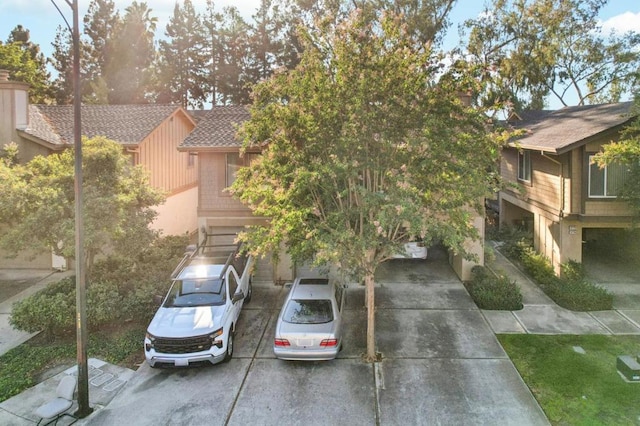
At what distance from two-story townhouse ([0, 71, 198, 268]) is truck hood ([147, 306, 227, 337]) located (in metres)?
8.17

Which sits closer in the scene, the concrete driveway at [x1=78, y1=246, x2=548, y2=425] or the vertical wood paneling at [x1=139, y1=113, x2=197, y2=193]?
the concrete driveway at [x1=78, y1=246, x2=548, y2=425]

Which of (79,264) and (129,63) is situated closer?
(79,264)

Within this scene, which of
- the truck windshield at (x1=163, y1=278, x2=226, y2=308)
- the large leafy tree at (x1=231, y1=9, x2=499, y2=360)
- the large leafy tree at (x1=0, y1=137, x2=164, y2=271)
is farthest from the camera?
the large leafy tree at (x1=0, y1=137, x2=164, y2=271)

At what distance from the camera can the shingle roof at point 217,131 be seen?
16.9m

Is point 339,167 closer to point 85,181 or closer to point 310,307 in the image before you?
point 310,307

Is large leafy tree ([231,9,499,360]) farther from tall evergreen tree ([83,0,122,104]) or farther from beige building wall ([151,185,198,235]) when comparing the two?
tall evergreen tree ([83,0,122,104])

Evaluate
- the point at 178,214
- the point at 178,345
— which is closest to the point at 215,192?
the point at 178,214

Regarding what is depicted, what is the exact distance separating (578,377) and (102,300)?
1200 centimetres

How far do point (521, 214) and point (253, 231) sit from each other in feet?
57.8

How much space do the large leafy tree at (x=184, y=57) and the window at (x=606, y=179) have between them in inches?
1399

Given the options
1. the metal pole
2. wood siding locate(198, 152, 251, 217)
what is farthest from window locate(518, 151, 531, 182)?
the metal pole

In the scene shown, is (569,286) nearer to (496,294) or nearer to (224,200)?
(496,294)

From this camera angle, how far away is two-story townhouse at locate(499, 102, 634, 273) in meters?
15.4

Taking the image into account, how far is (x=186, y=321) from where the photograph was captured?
11211 mm
